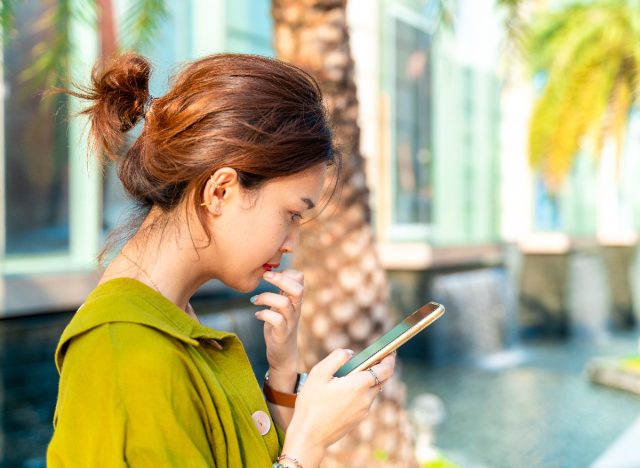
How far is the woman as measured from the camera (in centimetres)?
122

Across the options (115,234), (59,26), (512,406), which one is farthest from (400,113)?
(115,234)

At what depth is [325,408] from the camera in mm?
1380

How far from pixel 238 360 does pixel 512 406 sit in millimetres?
8803

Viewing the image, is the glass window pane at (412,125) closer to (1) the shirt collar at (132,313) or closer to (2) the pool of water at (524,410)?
(2) the pool of water at (524,410)

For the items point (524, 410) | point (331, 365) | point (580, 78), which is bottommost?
point (524, 410)

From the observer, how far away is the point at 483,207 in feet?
51.1

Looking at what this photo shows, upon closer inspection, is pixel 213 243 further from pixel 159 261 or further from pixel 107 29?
pixel 107 29

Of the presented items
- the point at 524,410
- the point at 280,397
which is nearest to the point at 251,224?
the point at 280,397

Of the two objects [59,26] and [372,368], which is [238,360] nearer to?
[372,368]

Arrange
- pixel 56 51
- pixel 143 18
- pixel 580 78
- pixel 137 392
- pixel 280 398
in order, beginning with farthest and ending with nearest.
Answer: pixel 580 78 < pixel 56 51 < pixel 143 18 < pixel 280 398 < pixel 137 392

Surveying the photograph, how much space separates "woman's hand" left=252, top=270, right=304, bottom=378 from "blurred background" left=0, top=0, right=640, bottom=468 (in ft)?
1.05

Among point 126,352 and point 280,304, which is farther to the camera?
point 280,304

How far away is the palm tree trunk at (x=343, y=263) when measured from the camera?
3508mm

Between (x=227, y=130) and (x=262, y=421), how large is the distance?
1.62 ft
